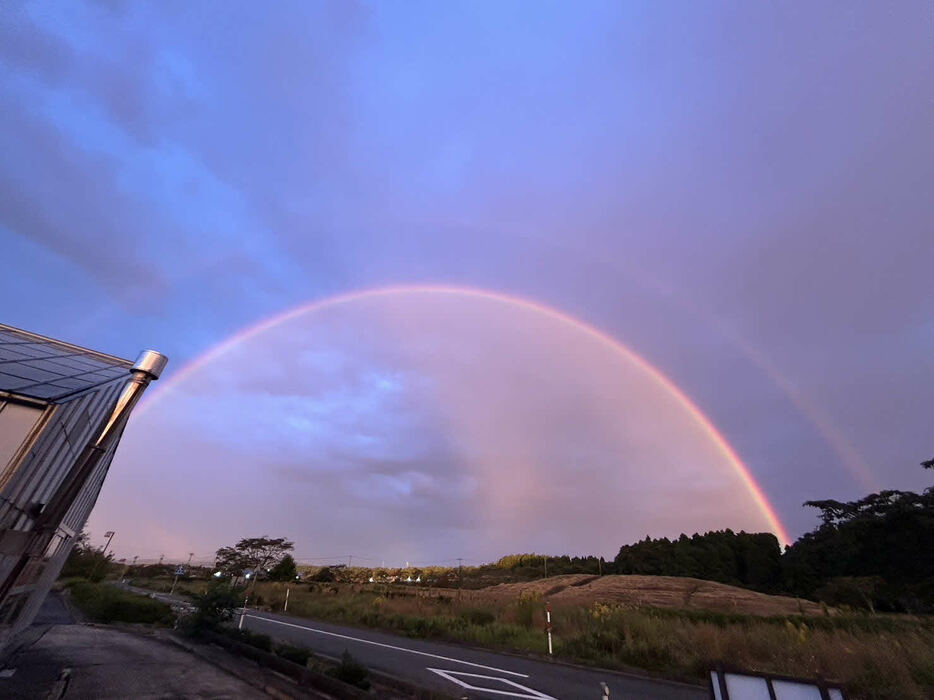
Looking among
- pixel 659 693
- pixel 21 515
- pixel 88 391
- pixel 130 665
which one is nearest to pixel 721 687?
pixel 659 693

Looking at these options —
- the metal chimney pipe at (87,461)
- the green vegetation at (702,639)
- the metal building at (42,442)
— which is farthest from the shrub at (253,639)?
the metal chimney pipe at (87,461)

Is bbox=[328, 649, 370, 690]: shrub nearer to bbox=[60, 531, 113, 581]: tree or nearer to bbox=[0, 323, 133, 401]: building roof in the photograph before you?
bbox=[0, 323, 133, 401]: building roof

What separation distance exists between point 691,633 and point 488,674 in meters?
6.21

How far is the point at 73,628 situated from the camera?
A: 54.0 feet

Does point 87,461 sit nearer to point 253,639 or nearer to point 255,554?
point 253,639

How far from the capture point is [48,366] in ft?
28.1

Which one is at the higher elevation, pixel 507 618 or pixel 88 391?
pixel 88 391

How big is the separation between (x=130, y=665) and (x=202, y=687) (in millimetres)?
3100

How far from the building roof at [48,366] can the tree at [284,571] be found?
170ft

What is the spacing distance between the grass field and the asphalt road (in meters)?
1.26

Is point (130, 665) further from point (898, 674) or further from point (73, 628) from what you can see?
point (898, 674)

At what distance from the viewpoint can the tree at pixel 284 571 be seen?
183 feet

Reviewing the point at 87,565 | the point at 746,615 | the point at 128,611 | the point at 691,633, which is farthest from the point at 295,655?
the point at 87,565

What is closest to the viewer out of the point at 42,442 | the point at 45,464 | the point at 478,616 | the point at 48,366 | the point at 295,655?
the point at 42,442
